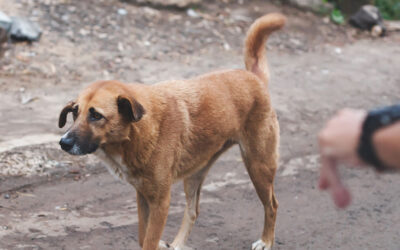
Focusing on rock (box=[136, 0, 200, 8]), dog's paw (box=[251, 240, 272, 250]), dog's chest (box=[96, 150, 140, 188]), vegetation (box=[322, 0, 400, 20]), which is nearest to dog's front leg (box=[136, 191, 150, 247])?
dog's chest (box=[96, 150, 140, 188])

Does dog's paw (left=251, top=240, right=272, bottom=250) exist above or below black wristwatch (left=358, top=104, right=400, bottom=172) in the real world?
below

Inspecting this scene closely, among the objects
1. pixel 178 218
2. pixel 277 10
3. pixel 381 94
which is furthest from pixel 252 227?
pixel 277 10

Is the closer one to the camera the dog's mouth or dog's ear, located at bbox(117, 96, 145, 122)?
the dog's mouth

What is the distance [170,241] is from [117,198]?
0.83 metres

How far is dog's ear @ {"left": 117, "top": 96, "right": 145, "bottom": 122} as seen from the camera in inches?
150

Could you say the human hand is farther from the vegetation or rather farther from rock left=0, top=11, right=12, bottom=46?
the vegetation

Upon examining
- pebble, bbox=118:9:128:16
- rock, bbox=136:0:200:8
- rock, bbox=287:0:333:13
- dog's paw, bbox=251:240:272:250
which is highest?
pebble, bbox=118:9:128:16

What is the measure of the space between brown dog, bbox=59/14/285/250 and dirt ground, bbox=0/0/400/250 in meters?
0.61

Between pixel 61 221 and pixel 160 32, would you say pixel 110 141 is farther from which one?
pixel 160 32

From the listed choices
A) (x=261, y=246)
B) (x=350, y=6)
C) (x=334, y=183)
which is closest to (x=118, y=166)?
(x=261, y=246)

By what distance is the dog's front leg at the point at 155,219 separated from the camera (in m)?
4.23

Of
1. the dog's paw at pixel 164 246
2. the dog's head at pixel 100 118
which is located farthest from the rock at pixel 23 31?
the dog's head at pixel 100 118

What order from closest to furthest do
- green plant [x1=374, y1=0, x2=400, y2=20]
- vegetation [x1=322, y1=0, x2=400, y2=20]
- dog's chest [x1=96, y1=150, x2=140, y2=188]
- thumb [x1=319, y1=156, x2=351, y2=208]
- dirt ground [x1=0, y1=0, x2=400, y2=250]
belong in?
thumb [x1=319, y1=156, x2=351, y2=208] < dog's chest [x1=96, y1=150, x2=140, y2=188] < dirt ground [x1=0, y1=0, x2=400, y2=250] < vegetation [x1=322, y1=0, x2=400, y2=20] < green plant [x1=374, y1=0, x2=400, y2=20]

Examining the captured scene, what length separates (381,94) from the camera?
9055 millimetres
